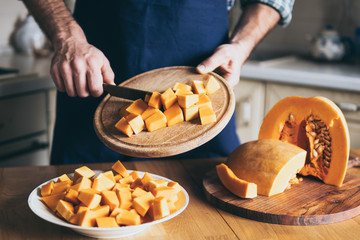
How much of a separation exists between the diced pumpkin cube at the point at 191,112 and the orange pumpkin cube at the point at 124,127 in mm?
134

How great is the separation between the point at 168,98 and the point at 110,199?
325mm

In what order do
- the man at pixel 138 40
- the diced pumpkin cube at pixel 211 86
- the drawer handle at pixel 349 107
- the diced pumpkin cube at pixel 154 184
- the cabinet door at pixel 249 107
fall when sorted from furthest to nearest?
the cabinet door at pixel 249 107, the drawer handle at pixel 349 107, the man at pixel 138 40, the diced pumpkin cube at pixel 211 86, the diced pumpkin cube at pixel 154 184

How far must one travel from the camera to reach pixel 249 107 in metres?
2.43

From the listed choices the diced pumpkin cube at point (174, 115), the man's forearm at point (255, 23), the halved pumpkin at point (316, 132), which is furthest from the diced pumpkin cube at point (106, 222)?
the man's forearm at point (255, 23)

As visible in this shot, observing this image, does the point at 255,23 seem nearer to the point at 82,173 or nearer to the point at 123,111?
the point at 123,111

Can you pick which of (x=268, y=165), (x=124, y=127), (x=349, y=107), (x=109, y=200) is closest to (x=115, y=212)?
Answer: (x=109, y=200)

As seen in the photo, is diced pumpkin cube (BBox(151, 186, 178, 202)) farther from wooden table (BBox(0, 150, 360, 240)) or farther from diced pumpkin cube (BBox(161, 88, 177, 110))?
diced pumpkin cube (BBox(161, 88, 177, 110))

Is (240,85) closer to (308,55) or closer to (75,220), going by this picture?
(308,55)

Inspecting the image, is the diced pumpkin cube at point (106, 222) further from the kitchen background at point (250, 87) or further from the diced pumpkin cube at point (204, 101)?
the kitchen background at point (250, 87)

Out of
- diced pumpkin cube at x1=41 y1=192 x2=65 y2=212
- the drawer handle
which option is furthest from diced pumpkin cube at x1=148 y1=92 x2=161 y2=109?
the drawer handle

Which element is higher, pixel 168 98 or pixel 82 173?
pixel 168 98

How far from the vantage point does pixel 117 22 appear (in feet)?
4.75

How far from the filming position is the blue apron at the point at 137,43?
56.9 inches

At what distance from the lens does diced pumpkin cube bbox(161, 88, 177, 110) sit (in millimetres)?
1085
